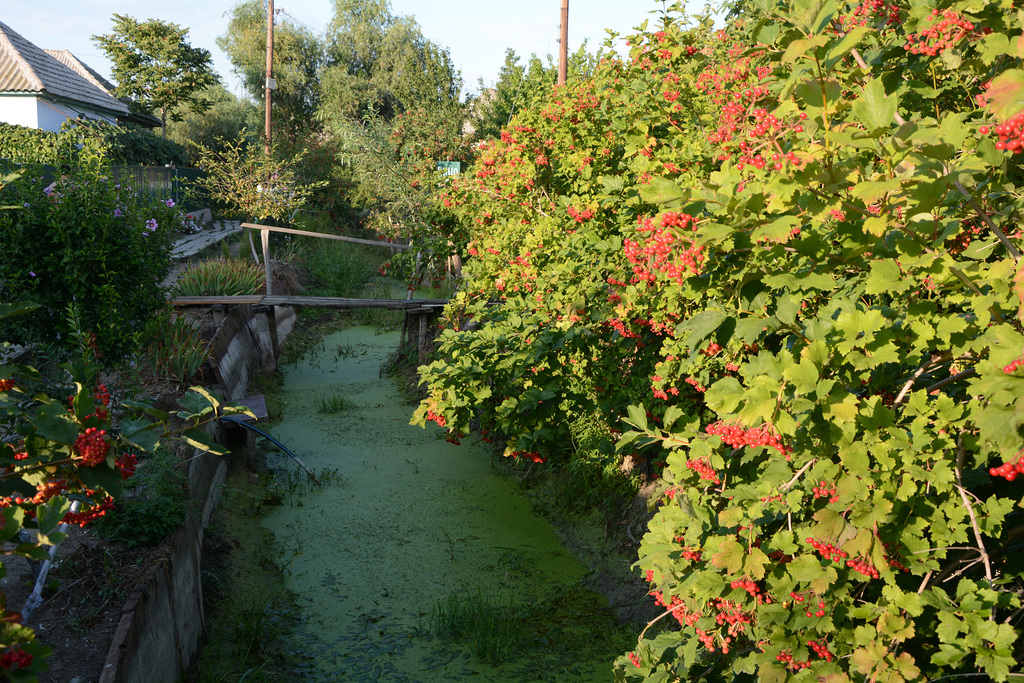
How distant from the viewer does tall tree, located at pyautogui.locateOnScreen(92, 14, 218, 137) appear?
24672 millimetres

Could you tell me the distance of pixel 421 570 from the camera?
5375mm

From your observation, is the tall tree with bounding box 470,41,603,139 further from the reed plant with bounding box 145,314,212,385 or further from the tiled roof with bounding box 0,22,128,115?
the tiled roof with bounding box 0,22,128,115

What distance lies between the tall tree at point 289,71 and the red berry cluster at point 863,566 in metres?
23.7

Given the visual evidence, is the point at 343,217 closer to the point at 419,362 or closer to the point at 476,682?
the point at 419,362

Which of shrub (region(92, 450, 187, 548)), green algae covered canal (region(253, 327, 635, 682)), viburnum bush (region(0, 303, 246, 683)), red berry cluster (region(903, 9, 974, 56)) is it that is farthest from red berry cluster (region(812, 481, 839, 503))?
shrub (region(92, 450, 187, 548))

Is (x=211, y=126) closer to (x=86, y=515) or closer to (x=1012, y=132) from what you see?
(x=86, y=515)

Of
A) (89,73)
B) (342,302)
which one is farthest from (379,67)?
(342,302)

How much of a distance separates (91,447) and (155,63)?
2813 cm

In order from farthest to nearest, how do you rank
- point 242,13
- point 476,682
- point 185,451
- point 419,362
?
point 242,13
point 419,362
point 185,451
point 476,682

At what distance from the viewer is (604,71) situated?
249 inches

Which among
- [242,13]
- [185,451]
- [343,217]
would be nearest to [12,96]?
[343,217]

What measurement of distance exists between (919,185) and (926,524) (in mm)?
957

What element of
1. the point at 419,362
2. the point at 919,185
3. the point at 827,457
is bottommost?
the point at 419,362

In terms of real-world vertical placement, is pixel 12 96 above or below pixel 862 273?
above
